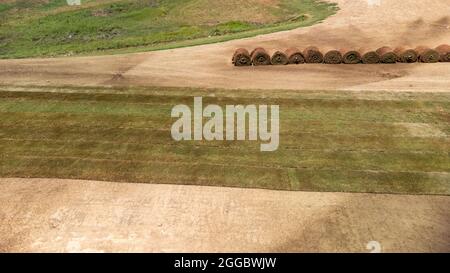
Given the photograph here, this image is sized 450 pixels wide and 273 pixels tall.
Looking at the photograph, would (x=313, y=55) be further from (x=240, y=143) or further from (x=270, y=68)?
(x=240, y=143)

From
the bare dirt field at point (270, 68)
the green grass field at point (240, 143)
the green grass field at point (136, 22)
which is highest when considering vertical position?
the green grass field at point (136, 22)

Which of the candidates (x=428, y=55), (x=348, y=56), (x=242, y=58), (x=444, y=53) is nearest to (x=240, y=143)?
(x=242, y=58)

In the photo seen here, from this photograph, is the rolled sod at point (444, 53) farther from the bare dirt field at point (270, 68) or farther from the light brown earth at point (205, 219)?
the light brown earth at point (205, 219)

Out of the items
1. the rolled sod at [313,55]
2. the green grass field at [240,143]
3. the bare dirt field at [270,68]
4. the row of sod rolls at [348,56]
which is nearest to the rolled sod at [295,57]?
the row of sod rolls at [348,56]

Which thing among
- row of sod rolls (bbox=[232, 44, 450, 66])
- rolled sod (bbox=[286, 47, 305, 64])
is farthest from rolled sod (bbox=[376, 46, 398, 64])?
rolled sod (bbox=[286, 47, 305, 64])
